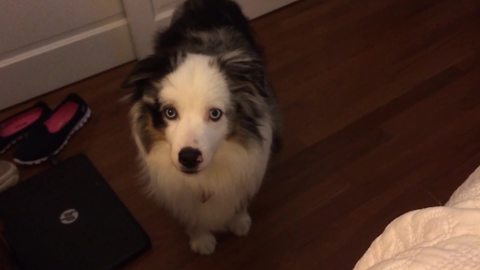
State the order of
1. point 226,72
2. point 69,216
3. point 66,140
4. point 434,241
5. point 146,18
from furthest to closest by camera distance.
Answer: point 146,18 → point 66,140 → point 69,216 → point 226,72 → point 434,241

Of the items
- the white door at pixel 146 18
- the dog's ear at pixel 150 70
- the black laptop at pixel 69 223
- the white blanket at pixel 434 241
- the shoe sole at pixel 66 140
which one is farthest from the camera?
the white door at pixel 146 18

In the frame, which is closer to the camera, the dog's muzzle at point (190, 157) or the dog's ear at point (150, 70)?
the dog's muzzle at point (190, 157)

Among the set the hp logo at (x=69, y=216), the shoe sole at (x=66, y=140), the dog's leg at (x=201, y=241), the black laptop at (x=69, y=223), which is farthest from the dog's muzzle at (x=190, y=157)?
the shoe sole at (x=66, y=140)

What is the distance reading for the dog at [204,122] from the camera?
3.86 ft

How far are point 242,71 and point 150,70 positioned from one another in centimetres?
27

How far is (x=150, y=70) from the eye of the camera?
1.27m

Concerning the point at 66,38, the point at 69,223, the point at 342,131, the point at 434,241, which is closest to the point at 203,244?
the point at 69,223

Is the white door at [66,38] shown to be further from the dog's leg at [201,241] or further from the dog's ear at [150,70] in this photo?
the dog's leg at [201,241]

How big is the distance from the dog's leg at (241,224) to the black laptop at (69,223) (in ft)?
1.07

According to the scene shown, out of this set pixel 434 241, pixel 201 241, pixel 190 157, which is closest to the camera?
pixel 434 241

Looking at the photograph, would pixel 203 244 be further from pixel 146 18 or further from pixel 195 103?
pixel 146 18

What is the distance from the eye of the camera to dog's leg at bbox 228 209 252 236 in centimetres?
165

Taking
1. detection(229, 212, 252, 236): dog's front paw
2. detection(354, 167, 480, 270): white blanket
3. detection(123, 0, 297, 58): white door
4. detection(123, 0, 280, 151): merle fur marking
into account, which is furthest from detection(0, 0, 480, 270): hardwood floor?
detection(354, 167, 480, 270): white blanket

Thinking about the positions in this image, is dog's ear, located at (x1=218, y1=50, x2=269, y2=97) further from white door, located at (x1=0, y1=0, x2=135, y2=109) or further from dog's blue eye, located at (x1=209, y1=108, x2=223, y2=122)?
white door, located at (x1=0, y1=0, x2=135, y2=109)
